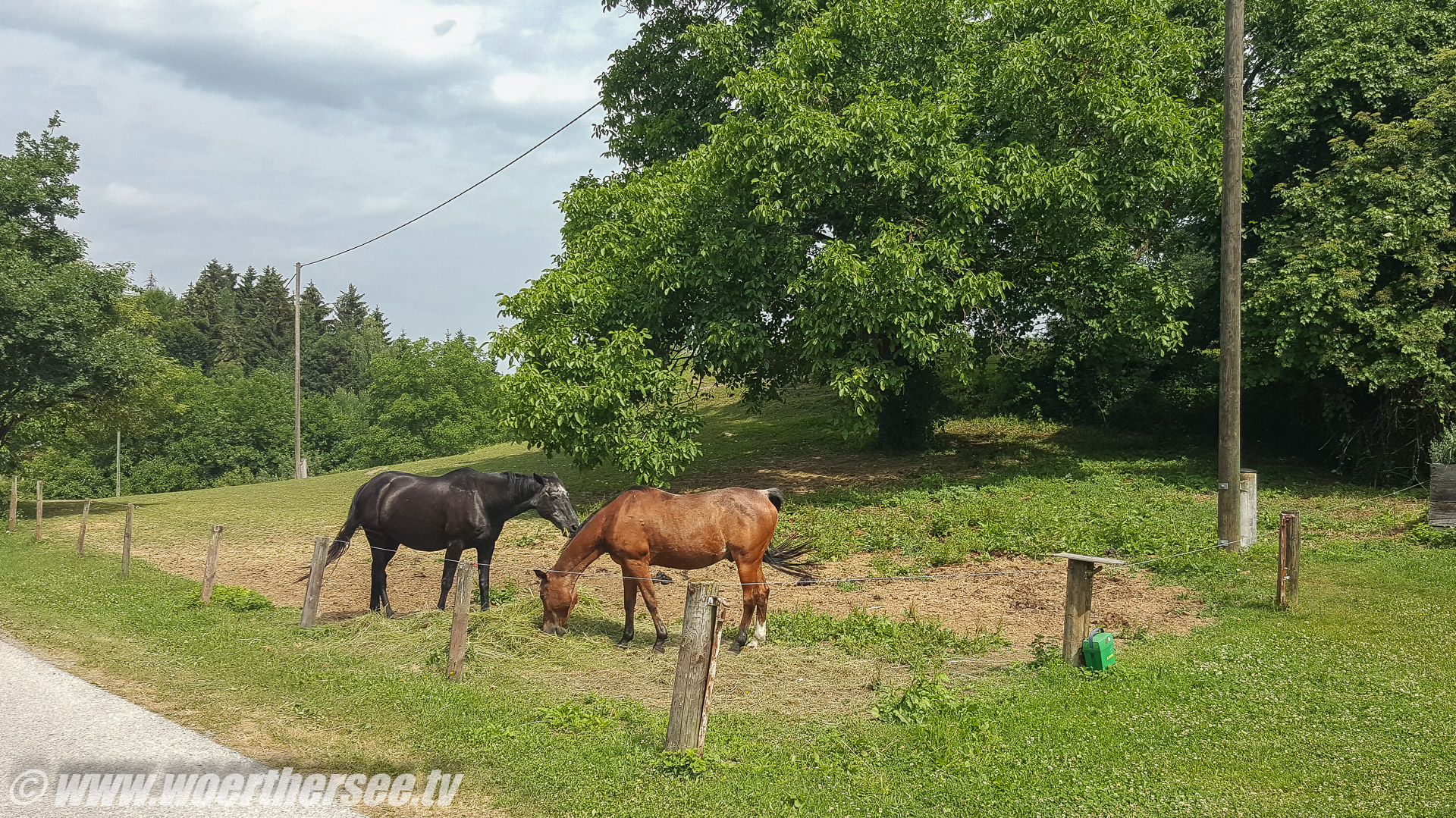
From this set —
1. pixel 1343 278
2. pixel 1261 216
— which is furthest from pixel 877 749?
pixel 1261 216

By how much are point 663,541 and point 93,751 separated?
602 centimetres

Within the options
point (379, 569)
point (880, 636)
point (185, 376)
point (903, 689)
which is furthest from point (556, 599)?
point (185, 376)

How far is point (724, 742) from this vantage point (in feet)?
23.9

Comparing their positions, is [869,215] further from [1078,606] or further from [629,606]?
[1078,606]

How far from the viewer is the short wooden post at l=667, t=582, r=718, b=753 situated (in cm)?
695

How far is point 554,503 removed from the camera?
12.8 meters

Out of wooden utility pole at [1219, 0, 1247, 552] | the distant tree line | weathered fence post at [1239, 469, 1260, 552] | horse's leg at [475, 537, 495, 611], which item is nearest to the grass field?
horse's leg at [475, 537, 495, 611]

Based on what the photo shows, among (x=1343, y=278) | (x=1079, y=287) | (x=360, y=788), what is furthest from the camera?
(x=1079, y=287)

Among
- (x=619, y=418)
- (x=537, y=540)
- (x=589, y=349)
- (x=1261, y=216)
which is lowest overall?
(x=537, y=540)

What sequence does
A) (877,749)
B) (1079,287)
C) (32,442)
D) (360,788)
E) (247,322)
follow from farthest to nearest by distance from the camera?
1. (247,322)
2. (32,442)
3. (1079,287)
4. (877,749)
5. (360,788)

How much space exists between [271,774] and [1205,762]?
686 cm

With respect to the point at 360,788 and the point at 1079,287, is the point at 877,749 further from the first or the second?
the point at 1079,287

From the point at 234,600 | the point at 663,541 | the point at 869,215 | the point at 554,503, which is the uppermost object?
the point at 869,215

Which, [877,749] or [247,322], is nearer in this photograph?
[877,749]
